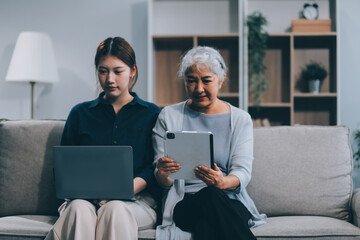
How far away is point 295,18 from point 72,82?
6.91ft

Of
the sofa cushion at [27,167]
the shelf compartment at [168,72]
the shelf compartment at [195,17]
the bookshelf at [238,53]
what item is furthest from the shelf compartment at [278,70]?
the sofa cushion at [27,167]

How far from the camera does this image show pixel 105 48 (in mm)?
1680

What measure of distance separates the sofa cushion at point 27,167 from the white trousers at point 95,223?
44 cm

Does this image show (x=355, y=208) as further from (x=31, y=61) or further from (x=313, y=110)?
(x=31, y=61)

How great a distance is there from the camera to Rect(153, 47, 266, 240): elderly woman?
139 cm

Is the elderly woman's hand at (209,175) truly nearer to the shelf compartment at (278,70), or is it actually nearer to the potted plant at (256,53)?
the potted plant at (256,53)

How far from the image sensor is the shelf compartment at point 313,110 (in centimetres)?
339

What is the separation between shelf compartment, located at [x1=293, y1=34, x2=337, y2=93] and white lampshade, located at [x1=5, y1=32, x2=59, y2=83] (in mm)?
2101

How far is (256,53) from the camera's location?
10.4 feet

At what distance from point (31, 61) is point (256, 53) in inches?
71.0

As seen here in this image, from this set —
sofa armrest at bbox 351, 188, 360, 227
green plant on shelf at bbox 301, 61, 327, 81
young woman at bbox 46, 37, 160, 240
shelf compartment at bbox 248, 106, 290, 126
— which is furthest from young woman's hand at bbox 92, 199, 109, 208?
green plant on shelf at bbox 301, 61, 327, 81

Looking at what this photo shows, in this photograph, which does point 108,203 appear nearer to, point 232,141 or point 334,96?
point 232,141

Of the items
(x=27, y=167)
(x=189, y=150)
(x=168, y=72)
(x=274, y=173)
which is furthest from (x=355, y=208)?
(x=168, y=72)

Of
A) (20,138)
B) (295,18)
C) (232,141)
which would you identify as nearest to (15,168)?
(20,138)
